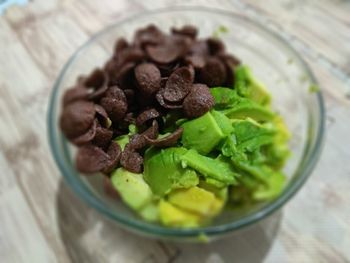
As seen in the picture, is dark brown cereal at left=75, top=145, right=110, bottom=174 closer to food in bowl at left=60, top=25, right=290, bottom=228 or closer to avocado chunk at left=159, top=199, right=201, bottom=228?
food in bowl at left=60, top=25, right=290, bottom=228

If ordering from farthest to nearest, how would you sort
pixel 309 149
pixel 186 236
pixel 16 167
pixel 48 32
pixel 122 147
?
pixel 48 32 < pixel 16 167 < pixel 309 149 < pixel 186 236 < pixel 122 147

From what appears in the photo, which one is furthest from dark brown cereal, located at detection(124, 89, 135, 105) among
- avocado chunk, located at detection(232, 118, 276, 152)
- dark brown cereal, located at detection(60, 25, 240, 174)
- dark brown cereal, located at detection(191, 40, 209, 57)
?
dark brown cereal, located at detection(191, 40, 209, 57)

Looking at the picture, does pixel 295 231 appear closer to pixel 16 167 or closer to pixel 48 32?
pixel 16 167

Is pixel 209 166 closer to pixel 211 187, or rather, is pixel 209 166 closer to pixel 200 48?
pixel 211 187

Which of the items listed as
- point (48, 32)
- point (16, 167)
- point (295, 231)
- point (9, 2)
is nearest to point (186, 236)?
point (295, 231)

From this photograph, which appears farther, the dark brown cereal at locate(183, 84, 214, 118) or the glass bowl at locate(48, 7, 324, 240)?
the glass bowl at locate(48, 7, 324, 240)

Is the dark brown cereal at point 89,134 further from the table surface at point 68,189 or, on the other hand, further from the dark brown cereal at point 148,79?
the table surface at point 68,189
